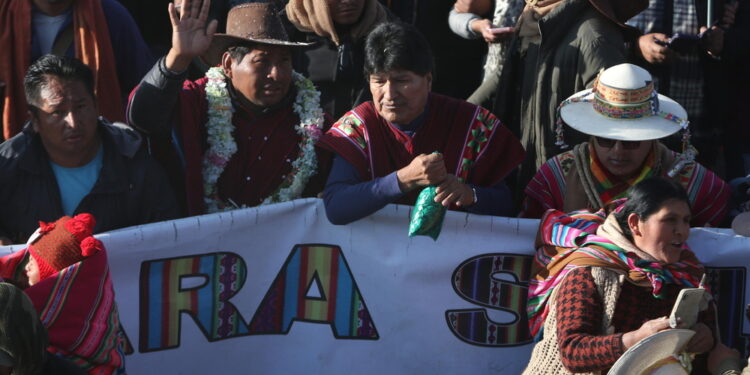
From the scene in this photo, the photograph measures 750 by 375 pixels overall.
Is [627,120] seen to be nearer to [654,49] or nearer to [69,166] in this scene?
[654,49]

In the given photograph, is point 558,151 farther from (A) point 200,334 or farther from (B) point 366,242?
(A) point 200,334

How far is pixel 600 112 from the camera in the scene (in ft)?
18.8

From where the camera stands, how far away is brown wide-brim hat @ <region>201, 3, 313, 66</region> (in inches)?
241

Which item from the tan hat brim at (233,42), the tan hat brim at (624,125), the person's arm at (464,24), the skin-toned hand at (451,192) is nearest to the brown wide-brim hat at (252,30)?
the tan hat brim at (233,42)

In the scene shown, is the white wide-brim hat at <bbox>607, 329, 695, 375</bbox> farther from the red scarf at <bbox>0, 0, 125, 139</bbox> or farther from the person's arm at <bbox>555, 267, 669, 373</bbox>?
the red scarf at <bbox>0, 0, 125, 139</bbox>

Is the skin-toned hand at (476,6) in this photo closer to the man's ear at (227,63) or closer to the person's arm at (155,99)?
the man's ear at (227,63)

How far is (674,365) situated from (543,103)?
2.36 m

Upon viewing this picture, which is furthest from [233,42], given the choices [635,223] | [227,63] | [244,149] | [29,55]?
[635,223]

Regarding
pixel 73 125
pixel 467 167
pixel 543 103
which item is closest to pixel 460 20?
pixel 543 103

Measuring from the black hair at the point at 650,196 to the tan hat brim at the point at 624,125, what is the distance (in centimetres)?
47

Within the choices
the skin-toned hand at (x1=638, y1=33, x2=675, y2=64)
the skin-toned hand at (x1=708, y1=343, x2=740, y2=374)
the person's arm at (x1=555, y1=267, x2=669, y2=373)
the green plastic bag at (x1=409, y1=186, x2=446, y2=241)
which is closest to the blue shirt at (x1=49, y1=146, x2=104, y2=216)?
the green plastic bag at (x1=409, y1=186, x2=446, y2=241)

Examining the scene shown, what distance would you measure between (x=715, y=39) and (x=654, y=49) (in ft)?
1.53

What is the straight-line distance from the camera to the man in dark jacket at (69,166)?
18.2 feet

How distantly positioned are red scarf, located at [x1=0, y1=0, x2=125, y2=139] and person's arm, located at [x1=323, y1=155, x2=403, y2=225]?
5.44 feet
